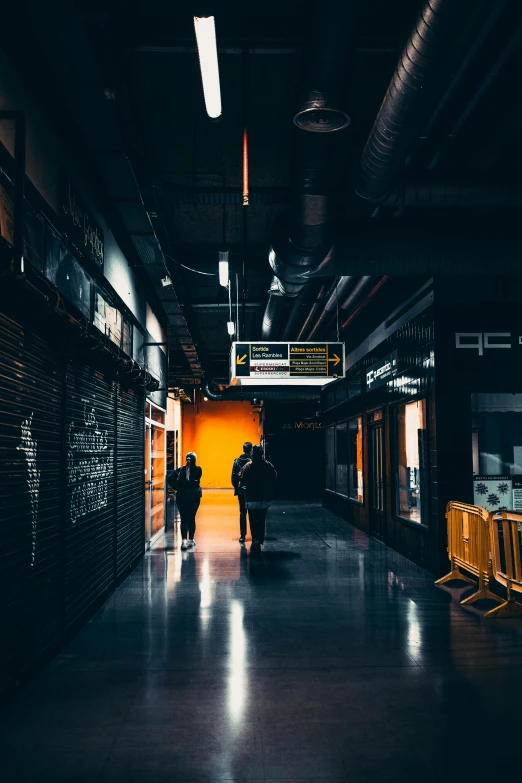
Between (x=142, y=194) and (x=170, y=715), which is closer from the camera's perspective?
(x=170, y=715)

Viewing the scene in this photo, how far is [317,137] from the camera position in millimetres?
5285

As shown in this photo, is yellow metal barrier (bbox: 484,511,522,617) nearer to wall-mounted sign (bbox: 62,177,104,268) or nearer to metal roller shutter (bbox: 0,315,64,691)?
metal roller shutter (bbox: 0,315,64,691)

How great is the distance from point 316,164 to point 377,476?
26.4 feet

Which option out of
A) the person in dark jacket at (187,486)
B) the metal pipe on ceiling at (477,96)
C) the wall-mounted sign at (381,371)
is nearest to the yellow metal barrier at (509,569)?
the metal pipe on ceiling at (477,96)

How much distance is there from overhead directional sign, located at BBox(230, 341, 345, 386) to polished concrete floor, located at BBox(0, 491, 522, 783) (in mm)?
4303

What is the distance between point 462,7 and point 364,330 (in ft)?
33.6

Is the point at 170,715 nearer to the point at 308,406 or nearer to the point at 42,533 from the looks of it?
the point at 42,533

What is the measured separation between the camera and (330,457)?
18.8 m

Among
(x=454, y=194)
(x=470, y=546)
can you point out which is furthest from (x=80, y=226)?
(x=470, y=546)

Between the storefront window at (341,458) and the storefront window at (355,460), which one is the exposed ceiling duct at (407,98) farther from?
the storefront window at (341,458)

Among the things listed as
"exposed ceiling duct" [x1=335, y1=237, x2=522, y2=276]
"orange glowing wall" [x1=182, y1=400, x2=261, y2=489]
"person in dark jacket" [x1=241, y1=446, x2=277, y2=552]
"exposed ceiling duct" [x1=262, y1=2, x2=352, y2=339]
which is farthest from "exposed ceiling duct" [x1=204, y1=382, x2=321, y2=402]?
"exposed ceiling duct" [x1=335, y1=237, x2=522, y2=276]

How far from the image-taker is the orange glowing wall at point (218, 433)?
91.1 feet

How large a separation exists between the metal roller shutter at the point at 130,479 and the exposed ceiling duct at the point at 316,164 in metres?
2.79

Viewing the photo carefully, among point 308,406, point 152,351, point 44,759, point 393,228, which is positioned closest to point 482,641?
point 44,759
